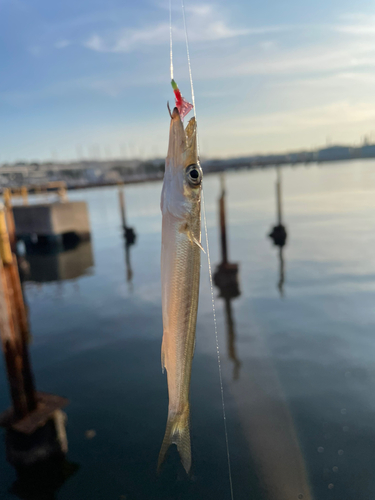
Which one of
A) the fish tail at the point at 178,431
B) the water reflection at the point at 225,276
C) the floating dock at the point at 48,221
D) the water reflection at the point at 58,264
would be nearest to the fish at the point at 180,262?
the fish tail at the point at 178,431

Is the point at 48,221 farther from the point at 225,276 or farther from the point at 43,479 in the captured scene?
the point at 43,479

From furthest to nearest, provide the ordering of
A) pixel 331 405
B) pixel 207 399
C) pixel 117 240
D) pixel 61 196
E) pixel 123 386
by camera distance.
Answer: pixel 117 240
pixel 61 196
pixel 123 386
pixel 207 399
pixel 331 405

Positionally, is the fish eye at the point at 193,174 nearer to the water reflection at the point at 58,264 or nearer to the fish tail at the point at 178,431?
the fish tail at the point at 178,431

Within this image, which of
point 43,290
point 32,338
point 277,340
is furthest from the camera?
point 43,290

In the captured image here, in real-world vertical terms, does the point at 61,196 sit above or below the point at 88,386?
above

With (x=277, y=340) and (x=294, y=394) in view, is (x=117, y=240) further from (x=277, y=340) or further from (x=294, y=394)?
(x=294, y=394)

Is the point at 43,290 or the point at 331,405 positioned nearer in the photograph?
the point at 331,405

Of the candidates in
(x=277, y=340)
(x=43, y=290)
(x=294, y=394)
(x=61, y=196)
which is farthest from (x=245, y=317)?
(x=61, y=196)
